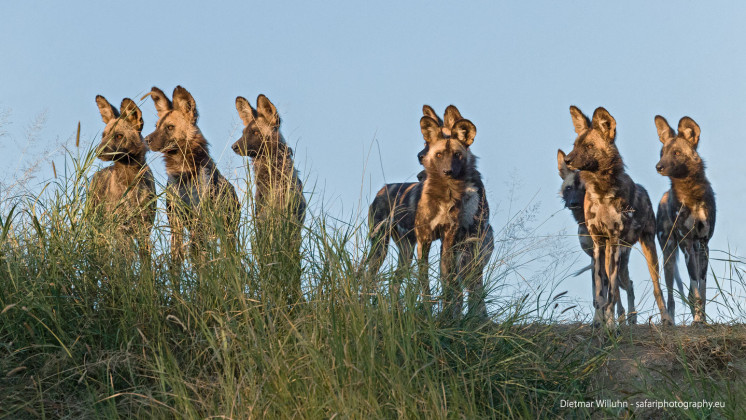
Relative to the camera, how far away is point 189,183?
19.4 feet

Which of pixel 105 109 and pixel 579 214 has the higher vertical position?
pixel 105 109

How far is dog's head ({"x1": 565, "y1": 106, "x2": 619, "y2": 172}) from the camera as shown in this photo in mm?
6914

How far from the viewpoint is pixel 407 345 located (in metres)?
3.35

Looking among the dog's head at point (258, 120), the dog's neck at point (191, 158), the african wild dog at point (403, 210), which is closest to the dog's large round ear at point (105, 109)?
the dog's neck at point (191, 158)

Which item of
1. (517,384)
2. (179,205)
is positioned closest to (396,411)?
(517,384)

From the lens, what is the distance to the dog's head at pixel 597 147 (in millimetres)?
6914

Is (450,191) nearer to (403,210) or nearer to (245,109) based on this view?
(403,210)

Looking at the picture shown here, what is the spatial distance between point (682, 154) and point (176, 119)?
4.90 metres

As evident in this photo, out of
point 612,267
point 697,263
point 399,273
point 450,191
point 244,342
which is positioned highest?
point 450,191

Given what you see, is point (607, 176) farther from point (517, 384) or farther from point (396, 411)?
point (396, 411)

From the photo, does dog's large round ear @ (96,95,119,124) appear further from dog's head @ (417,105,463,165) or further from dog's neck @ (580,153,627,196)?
dog's neck @ (580,153,627,196)

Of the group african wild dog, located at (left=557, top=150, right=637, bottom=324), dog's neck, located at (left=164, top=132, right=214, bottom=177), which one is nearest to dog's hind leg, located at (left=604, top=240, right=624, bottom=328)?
african wild dog, located at (left=557, top=150, right=637, bottom=324)

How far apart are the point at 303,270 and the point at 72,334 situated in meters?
1.22

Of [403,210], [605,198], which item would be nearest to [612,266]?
[605,198]
